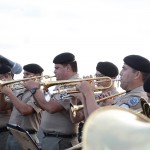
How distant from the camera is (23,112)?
4617 millimetres

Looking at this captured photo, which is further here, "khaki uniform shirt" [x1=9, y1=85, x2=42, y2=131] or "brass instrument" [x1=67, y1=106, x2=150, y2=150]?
"khaki uniform shirt" [x1=9, y1=85, x2=42, y2=131]

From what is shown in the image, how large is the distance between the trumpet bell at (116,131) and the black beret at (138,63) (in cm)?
198

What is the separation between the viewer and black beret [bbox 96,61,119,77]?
4.44 metres

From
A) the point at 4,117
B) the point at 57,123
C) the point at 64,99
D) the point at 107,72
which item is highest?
the point at 107,72

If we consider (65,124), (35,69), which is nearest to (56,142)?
(65,124)

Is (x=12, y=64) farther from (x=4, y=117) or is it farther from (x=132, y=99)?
(x=132, y=99)

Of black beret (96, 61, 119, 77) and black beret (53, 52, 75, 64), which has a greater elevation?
black beret (53, 52, 75, 64)

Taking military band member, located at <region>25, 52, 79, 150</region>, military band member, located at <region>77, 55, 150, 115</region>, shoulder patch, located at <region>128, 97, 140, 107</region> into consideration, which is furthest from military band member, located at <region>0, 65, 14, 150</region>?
shoulder patch, located at <region>128, 97, 140, 107</region>

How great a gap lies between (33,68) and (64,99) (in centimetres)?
138

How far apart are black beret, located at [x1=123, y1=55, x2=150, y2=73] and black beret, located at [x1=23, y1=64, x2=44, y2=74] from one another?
2.04m

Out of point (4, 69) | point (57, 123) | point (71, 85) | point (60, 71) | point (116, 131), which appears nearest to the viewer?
point (116, 131)

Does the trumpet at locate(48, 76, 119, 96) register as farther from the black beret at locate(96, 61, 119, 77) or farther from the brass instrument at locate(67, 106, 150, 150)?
the brass instrument at locate(67, 106, 150, 150)

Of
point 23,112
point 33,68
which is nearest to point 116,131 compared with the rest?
point 23,112

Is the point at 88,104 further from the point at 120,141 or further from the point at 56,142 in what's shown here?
the point at 120,141
